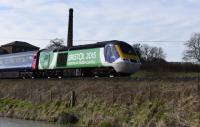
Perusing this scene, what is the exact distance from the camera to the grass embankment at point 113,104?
2043cm

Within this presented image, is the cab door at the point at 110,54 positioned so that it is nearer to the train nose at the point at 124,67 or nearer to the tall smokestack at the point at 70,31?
the train nose at the point at 124,67

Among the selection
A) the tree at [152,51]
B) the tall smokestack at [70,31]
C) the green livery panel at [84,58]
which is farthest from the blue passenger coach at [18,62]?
the tree at [152,51]

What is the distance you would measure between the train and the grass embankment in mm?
2786

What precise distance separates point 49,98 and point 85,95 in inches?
177

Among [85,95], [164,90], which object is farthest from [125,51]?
[164,90]

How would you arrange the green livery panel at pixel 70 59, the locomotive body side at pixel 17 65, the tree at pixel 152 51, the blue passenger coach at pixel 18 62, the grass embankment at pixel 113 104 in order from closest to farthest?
the grass embankment at pixel 113 104 < the green livery panel at pixel 70 59 < the locomotive body side at pixel 17 65 < the blue passenger coach at pixel 18 62 < the tree at pixel 152 51

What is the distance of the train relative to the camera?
3266 cm

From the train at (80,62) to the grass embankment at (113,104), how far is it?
2.79 m

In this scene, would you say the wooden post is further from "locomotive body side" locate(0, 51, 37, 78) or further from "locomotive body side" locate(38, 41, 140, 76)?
"locomotive body side" locate(0, 51, 37, 78)

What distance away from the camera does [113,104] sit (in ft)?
81.0

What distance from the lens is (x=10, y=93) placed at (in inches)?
1521

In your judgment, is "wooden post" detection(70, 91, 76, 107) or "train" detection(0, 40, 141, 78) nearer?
"wooden post" detection(70, 91, 76, 107)

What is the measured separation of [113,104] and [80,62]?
12.2 m

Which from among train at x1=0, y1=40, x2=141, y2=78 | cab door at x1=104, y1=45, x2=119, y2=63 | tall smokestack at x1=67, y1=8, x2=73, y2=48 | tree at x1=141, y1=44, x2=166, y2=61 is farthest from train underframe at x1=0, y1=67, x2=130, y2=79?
tree at x1=141, y1=44, x2=166, y2=61
